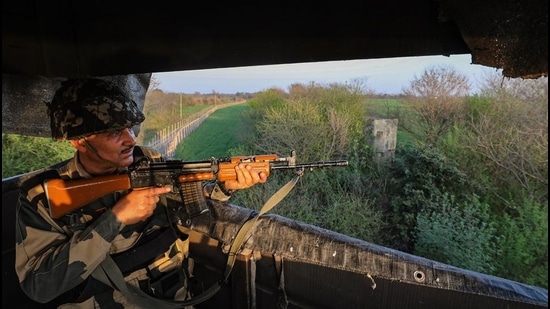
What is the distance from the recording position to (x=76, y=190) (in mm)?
1749

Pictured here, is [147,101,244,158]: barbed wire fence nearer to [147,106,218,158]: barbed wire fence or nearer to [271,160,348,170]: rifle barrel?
[147,106,218,158]: barbed wire fence

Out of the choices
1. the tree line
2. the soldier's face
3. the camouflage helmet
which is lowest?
the tree line

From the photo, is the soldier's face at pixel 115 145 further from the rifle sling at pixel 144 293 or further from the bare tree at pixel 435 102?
the bare tree at pixel 435 102

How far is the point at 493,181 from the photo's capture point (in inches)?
283

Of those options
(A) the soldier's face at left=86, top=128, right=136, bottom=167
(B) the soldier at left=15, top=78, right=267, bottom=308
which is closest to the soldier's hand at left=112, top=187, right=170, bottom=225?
(B) the soldier at left=15, top=78, right=267, bottom=308

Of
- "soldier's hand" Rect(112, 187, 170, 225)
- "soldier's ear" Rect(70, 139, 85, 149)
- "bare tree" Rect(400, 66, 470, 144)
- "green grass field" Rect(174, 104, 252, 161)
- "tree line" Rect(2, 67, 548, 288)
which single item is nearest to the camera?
"soldier's hand" Rect(112, 187, 170, 225)

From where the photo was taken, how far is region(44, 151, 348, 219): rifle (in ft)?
5.68

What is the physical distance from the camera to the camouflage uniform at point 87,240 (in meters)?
1.66

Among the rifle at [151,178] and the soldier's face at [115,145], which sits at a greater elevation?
the soldier's face at [115,145]

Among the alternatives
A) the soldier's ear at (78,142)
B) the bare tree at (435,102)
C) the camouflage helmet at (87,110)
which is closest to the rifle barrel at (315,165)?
the camouflage helmet at (87,110)

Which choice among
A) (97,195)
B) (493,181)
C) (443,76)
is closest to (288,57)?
(97,195)

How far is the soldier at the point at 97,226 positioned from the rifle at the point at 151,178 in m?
0.05

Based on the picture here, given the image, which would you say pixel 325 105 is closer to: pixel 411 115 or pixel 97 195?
pixel 411 115

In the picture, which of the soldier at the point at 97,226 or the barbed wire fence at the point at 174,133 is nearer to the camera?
the soldier at the point at 97,226
